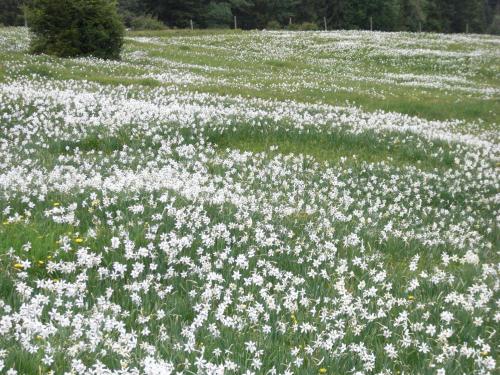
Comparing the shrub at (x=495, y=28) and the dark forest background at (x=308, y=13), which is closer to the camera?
the dark forest background at (x=308, y=13)

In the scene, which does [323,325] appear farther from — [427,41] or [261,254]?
[427,41]

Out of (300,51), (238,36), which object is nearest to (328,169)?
(300,51)

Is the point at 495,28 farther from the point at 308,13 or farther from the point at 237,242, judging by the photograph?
the point at 237,242

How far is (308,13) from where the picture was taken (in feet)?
324

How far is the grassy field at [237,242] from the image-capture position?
3.84 metres

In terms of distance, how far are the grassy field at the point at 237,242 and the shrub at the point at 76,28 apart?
11.4 metres

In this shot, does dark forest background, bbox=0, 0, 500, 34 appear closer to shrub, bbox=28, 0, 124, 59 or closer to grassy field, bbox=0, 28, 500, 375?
shrub, bbox=28, 0, 124, 59

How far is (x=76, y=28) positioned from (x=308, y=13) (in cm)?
7965

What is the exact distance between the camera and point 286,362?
12.5ft

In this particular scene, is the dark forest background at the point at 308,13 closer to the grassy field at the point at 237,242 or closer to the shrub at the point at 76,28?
the shrub at the point at 76,28

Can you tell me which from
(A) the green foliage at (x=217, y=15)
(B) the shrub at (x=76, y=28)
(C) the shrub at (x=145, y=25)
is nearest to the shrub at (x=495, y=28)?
(A) the green foliage at (x=217, y=15)

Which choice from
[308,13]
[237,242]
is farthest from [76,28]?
[308,13]

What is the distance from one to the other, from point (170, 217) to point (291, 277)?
1652 millimetres

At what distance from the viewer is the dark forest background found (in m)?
81.4
